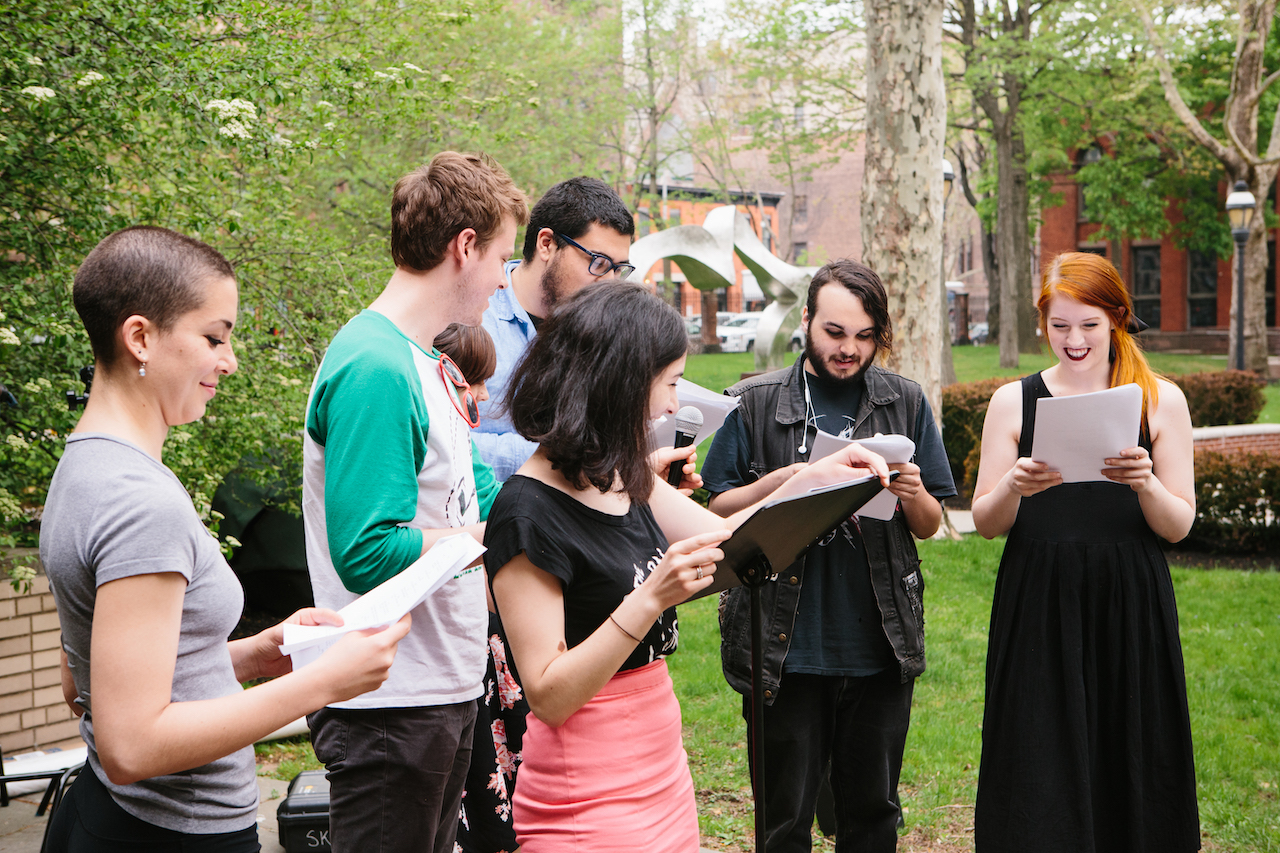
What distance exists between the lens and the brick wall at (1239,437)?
39.0 ft

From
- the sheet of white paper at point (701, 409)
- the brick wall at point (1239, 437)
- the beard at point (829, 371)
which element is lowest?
the brick wall at point (1239, 437)

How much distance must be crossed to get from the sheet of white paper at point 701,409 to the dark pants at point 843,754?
0.80 metres

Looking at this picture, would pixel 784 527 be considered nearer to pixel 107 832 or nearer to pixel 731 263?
pixel 107 832

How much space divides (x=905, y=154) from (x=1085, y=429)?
249 inches

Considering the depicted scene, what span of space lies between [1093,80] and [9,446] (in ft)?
78.7

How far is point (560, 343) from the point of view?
2031 millimetres

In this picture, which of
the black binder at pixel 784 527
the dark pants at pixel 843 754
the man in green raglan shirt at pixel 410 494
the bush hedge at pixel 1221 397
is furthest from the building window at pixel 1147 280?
the man in green raglan shirt at pixel 410 494

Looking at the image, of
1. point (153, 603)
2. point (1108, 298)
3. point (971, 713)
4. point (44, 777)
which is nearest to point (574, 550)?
point (153, 603)

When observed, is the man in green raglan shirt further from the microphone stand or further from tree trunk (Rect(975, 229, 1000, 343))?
tree trunk (Rect(975, 229, 1000, 343))

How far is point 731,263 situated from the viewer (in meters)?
10.6

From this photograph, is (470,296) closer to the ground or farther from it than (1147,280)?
closer to the ground

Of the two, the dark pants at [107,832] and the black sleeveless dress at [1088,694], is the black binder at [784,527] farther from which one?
the black sleeveless dress at [1088,694]

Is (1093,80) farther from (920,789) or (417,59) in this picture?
(920,789)

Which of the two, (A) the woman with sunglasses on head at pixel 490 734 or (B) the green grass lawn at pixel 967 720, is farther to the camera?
(B) the green grass lawn at pixel 967 720
